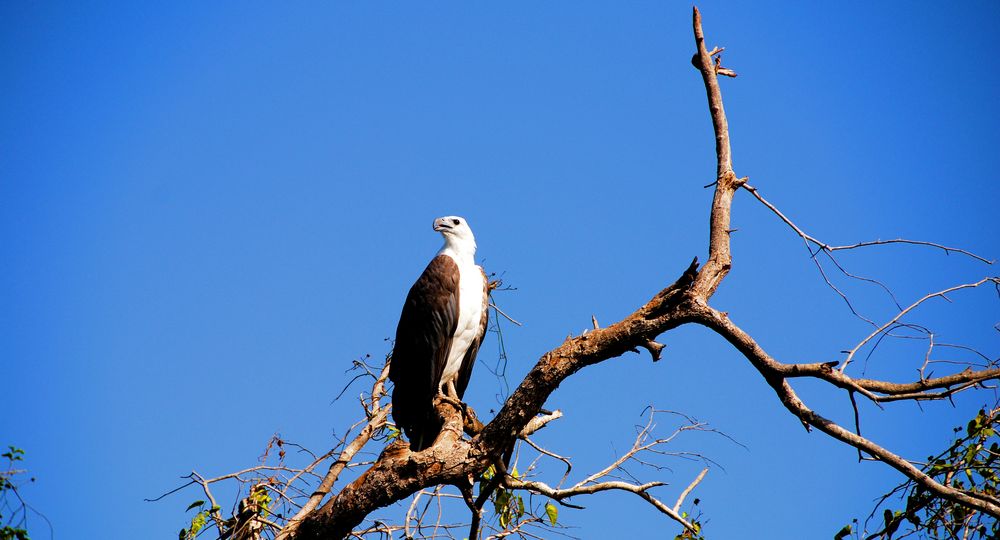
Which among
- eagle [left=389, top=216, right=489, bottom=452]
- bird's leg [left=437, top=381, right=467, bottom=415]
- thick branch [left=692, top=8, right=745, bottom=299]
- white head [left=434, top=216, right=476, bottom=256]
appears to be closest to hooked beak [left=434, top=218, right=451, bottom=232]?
white head [left=434, top=216, right=476, bottom=256]

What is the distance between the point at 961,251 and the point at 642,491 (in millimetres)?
1793

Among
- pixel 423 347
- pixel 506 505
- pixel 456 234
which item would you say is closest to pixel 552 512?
pixel 506 505

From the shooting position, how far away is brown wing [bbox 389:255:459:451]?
5.35 metres

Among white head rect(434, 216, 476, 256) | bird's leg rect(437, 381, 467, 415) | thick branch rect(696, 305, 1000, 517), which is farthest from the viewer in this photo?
white head rect(434, 216, 476, 256)

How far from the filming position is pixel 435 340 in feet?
18.6

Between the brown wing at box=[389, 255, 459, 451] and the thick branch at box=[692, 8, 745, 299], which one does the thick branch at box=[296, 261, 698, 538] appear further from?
the brown wing at box=[389, 255, 459, 451]

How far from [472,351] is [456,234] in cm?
100

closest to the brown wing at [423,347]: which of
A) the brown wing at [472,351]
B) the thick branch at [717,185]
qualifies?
the brown wing at [472,351]

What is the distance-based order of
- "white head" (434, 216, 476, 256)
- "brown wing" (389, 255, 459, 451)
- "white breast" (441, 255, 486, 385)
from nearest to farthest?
"brown wing" (389, 255, 459, 451), "white breast" (441, 255, 486, 385), "white head" (434, 216, 476, 256)

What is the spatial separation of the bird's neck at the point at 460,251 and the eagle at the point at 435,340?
0.01 metres

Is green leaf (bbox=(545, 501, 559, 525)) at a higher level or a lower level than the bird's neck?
lower

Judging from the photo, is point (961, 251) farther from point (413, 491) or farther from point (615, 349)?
point (413, 491)

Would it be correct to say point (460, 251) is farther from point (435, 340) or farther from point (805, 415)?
point (805, 415)

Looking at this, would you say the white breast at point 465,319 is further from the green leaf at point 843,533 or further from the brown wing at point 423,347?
the green leaf at point 843,533
